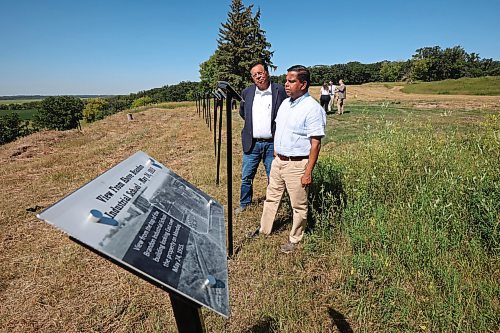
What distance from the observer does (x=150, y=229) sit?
1368mm

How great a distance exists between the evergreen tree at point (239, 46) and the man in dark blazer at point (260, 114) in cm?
4131

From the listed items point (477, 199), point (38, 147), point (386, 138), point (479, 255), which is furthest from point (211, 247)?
point (38, 147)

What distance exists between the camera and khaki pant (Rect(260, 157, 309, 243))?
3.41 m

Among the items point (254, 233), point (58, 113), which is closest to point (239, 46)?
point (58, 113)

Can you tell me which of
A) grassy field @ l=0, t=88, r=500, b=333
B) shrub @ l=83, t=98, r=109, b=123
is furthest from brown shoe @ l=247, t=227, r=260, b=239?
shrub @ l=83, t=98, r=109, b=123

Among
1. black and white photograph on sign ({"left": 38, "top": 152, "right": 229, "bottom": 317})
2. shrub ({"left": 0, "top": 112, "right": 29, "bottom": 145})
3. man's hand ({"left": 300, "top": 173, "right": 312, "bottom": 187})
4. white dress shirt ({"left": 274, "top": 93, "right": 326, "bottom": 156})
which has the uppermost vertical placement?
white dress shirt ({"left": 274, "top": 93, "right": 326, "bottom": 156})

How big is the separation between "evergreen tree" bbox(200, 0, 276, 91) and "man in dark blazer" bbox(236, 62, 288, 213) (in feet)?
136

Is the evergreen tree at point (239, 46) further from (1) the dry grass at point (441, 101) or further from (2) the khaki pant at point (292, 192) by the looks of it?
(2) the khaki pant at point (292, 192)

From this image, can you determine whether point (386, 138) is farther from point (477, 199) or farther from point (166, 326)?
point (166, 326)

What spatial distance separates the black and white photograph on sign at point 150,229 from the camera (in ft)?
3.63

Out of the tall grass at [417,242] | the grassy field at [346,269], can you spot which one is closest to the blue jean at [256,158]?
the grassy field at [346,269]

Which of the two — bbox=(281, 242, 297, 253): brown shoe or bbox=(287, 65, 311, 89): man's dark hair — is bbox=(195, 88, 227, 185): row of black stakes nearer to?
bbox=(287, 65, 311, 89): man's dark hair

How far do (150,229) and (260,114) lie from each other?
3093 mm

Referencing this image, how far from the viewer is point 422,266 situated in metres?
2.84
